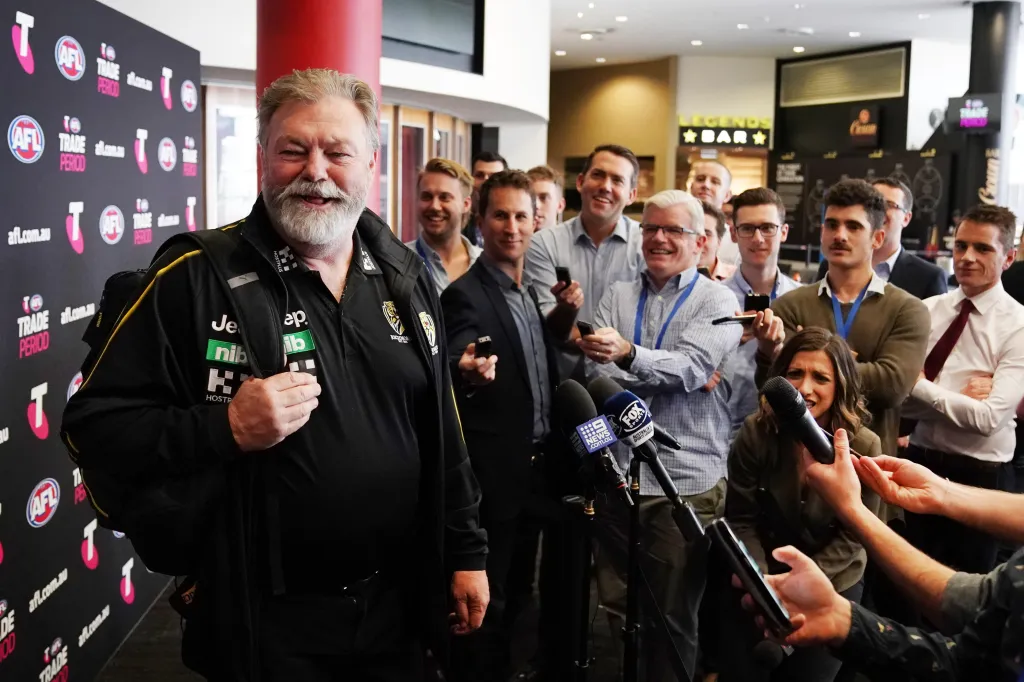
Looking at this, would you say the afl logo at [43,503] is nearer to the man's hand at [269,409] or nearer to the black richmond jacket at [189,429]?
the black richmond jacket at [189,429]

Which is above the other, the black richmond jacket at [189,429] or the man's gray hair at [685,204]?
the man's gray hair at [685,204]

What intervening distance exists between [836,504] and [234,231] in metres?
1.30

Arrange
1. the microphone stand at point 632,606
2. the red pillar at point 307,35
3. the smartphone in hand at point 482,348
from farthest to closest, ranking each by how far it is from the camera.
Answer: the red pillar at point 307,35, the smartphone in hand at point 482,348, the microphone stand at point 632,606

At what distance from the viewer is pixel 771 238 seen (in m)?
3.80

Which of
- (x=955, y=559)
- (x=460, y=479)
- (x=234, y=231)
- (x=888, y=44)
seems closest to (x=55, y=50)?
(x=234, y=231)

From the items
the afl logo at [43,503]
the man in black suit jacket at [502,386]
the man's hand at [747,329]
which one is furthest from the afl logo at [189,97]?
the man's hand at [747,329]

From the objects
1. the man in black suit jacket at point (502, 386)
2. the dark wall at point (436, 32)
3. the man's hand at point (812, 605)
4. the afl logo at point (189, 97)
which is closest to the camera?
the man's hand at point (812, 605)

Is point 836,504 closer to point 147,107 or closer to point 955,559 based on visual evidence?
point 955,559

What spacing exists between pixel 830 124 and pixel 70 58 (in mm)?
16725

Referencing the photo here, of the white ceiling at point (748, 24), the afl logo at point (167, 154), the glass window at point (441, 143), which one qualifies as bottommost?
the afl logo at point (167, 154)

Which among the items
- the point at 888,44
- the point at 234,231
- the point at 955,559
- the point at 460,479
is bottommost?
the point at 955,559

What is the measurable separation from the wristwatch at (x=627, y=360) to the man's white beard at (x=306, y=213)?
1280mm

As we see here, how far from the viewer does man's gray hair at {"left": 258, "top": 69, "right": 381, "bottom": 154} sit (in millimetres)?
1837

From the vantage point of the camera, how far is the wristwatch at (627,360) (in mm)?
2883
